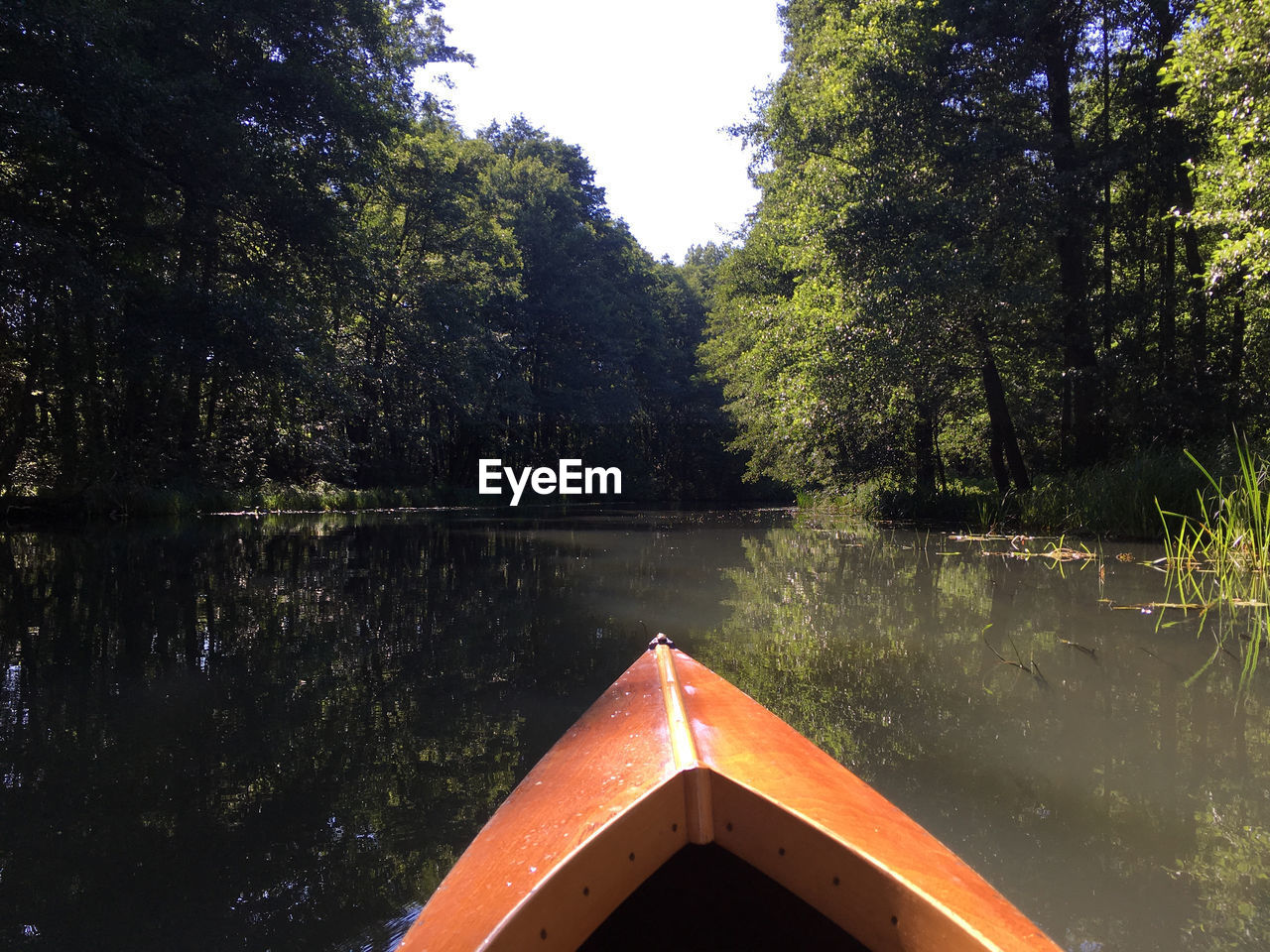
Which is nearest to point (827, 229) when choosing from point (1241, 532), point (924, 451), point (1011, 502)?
point (1011, 502)

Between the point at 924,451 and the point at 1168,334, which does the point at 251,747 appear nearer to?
the point at 1168,334

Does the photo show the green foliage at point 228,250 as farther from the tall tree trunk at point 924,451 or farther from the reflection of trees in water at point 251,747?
the tall tree trunk at point 924,451

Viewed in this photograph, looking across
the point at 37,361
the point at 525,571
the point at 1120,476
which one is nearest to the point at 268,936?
the point at 525,571

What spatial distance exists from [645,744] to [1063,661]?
326 centimetres

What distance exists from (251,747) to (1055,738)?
295cm

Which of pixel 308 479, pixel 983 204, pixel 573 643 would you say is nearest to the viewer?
pixel 573 643

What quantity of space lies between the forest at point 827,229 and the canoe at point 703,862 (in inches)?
351

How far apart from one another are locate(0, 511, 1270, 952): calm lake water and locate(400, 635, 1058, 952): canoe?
1.79 feet

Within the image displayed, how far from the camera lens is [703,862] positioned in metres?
1.87

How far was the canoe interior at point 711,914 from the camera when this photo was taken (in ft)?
5.74

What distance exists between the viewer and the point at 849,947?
1.64 m

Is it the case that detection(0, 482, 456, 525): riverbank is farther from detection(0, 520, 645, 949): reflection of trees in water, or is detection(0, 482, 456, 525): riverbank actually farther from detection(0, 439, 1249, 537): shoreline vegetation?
detection(0, 520, 645, 949): reflection of trees in water

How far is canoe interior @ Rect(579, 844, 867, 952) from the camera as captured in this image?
68.9 inches

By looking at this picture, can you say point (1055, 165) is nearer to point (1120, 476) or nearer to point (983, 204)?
point (983, 204)
